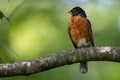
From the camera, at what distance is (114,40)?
12.0 m

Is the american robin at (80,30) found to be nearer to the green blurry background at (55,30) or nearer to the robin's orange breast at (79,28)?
the robin's orange breast at (79,28)

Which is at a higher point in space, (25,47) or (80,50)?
(80,50)

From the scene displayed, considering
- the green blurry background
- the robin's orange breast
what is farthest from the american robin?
the green blurry background

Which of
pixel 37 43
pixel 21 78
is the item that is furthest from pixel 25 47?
pixel 21 78

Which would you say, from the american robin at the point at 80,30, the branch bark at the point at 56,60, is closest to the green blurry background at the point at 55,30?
the american robin at the point at 80,30

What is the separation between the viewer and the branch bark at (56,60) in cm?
578

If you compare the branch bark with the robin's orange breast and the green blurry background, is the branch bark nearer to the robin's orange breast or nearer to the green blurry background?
the robin's orange breast

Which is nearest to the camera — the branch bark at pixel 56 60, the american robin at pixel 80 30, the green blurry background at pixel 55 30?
the branch bark at pixel 56 60

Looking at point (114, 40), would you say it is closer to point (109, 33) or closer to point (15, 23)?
point (109, 33)

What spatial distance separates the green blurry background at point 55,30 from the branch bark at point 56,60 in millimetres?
4430

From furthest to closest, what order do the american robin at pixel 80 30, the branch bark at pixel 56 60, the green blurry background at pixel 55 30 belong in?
1. the green blurry background at pixel 55 30
2. the american robin at pixel 80 30
3. the branch bark at pixel 56 60

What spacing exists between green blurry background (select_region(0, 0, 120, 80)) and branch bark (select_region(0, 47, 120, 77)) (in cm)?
443

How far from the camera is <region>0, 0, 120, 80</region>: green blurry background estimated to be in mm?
11570

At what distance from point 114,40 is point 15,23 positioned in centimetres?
261
